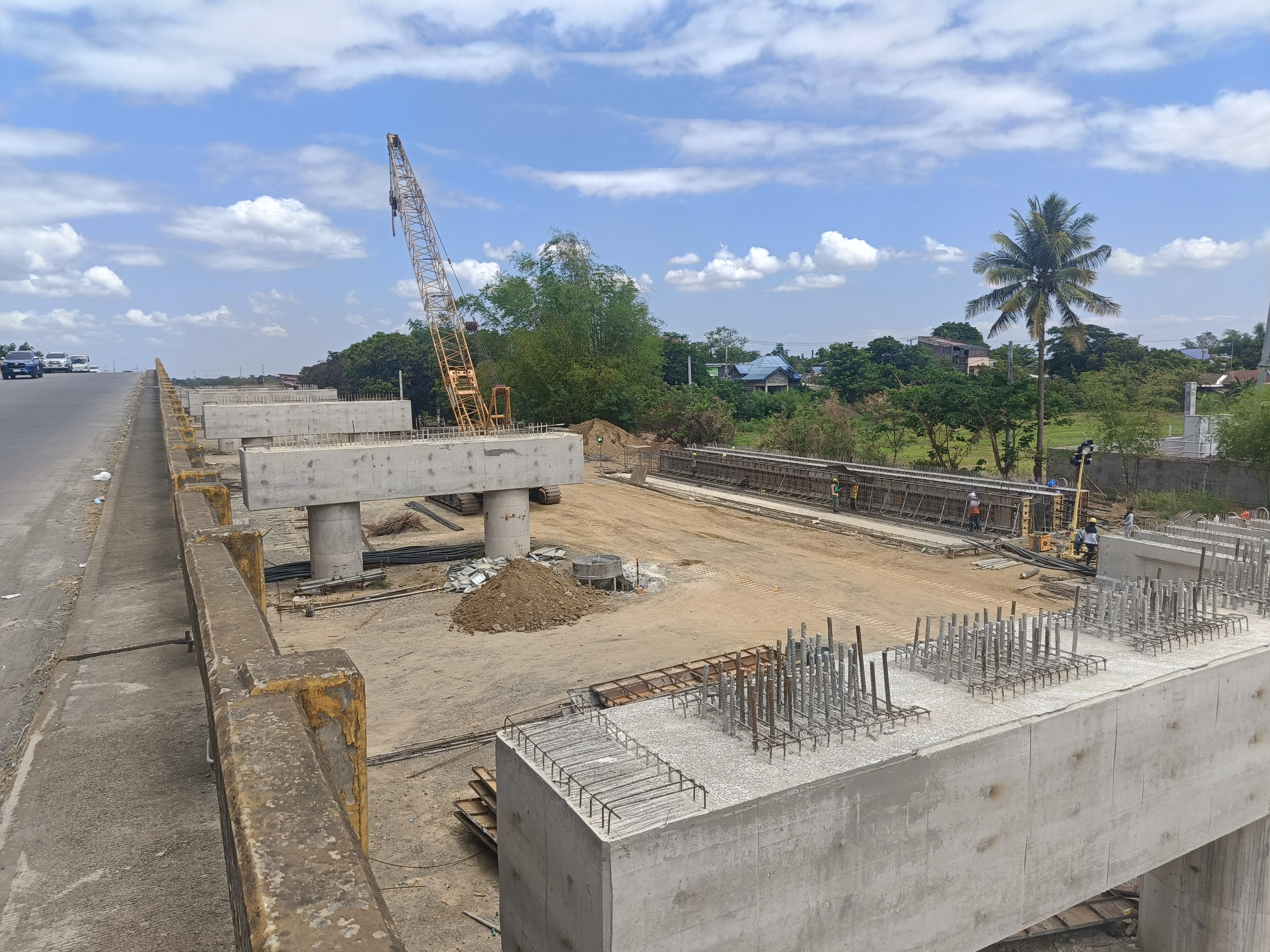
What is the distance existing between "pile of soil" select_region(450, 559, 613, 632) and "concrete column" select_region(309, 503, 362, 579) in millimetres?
4204

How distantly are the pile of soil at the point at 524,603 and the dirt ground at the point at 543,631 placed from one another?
389mm

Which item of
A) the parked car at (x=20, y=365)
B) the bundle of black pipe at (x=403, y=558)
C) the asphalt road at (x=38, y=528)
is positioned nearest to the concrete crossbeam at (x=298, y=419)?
the asphalt road at (x=38, y=528)

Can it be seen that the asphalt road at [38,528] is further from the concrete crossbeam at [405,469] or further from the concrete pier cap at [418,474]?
the concrete pier cap at [418,474]

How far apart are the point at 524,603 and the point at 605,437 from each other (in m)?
38.7

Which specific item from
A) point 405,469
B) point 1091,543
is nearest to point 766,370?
point 1091,543

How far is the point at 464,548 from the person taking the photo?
3006cm

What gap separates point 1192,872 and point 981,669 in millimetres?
5631

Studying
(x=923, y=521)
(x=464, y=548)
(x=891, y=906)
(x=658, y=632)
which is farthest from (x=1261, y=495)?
(x=891, y=906)

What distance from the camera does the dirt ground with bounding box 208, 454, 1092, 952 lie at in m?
11.3

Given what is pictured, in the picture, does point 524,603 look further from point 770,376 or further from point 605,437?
point 770,376

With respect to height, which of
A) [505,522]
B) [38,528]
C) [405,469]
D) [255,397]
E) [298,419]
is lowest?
[505,522]

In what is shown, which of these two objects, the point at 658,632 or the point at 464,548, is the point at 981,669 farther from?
the point at 464,548

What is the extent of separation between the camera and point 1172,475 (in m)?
36.5

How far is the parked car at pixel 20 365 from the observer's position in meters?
72.1
